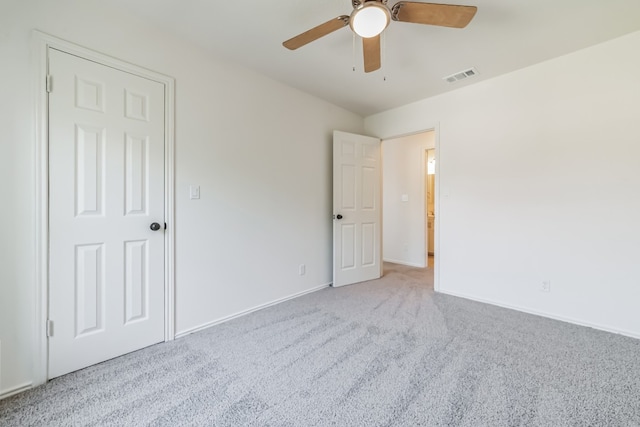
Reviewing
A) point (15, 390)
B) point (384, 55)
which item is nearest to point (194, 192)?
point (15, 390)

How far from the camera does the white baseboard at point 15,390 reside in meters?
1.46

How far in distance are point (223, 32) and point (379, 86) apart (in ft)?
5.55

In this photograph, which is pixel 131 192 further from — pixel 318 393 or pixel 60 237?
pixel 318 393

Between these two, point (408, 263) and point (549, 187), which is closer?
point (549, 187)

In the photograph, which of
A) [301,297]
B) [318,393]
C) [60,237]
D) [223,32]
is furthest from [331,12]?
[301,297]

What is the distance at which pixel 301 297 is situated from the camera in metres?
3.06

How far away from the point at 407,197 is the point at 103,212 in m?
4.31

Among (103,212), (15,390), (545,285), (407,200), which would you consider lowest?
(15,390)

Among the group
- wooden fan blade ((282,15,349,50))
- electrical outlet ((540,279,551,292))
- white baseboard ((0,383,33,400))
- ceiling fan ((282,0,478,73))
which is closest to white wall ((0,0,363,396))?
white baseboard ((0,383,33,400))

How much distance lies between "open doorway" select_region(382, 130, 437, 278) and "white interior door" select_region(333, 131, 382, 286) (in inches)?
43.9

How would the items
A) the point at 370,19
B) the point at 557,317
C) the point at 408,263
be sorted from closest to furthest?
1. the point at 370,19
2. the point at 557,317
3. the point at 408,263

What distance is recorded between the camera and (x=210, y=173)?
2330mm

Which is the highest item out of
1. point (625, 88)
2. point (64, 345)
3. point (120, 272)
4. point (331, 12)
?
point (331, 12)

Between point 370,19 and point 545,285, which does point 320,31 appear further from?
point 545,285
